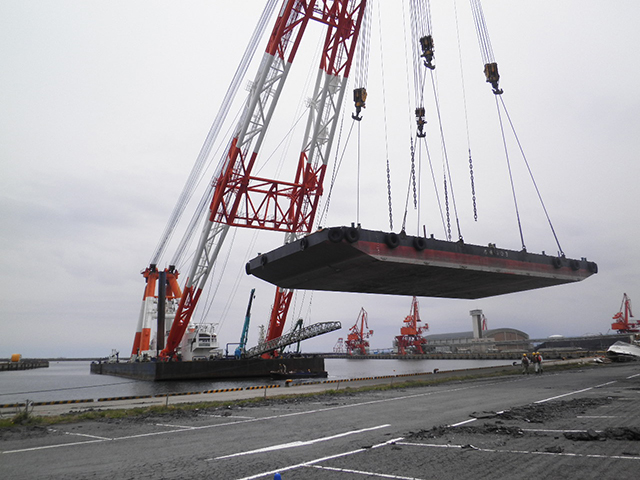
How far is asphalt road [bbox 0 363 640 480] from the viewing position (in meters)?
7.28

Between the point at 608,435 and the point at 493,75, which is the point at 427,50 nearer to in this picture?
the point at 493,75

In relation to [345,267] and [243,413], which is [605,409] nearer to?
[243,413]

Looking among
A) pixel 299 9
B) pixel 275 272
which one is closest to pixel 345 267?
pixel 275 272

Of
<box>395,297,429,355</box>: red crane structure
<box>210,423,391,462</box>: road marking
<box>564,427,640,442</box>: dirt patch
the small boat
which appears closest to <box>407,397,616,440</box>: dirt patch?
<box>564,427,640,442</box>: dirt patch

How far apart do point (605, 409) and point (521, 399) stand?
3560 millimetres

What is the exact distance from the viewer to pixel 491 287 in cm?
3488

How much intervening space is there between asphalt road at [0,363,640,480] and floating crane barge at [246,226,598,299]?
32.9ft

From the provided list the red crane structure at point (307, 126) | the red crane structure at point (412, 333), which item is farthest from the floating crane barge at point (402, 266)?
the red crane structure at point (412, 333)

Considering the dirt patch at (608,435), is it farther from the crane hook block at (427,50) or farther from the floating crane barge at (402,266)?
the crane hook block at (427,50)

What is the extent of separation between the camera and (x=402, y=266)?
2572 cm

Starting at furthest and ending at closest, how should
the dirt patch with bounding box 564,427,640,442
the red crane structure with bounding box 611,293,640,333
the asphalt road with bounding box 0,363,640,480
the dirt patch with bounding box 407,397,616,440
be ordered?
the red crane structure with bounding box 611,293,640,333, the dirt patch with bounding box 407,397,616,440, the dirt patch with bounding box 564,427,640,442, the asphalt road with bounding box 0,363,640,480

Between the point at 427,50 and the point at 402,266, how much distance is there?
15208 millimetres

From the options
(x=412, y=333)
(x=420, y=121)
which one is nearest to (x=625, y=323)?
(x=412, y=333)

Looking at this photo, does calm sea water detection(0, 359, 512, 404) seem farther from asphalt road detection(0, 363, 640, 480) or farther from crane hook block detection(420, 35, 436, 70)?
crane hook block detection(420, 35, 436, 70)
